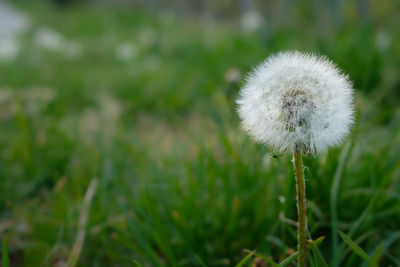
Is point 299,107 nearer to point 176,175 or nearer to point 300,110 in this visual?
point 300,110

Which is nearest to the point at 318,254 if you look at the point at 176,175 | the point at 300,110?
the point at 300,110

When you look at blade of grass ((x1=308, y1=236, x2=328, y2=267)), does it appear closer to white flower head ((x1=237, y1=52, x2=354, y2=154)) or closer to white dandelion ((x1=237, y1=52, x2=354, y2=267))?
white dandelion ((x1=237, y1=52, x2=354, y2=267))

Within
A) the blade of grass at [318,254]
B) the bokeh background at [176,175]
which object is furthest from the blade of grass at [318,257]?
the bokeh background at [176,175]

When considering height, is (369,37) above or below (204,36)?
below

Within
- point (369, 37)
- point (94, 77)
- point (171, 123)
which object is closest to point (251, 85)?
point (171, 123)

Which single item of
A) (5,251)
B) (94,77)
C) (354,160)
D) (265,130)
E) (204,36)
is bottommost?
(5,251)

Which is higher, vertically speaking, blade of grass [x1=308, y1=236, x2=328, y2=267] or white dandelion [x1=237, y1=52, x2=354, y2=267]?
white dandelion [x1=237, y1=52, x2=354, y2=267]

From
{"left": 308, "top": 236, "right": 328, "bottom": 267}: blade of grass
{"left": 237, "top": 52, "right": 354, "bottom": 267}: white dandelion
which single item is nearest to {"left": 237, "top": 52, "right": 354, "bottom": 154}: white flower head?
{"left": 237, "top": 52, "right": 354, "bottom": 267}: white dandelion

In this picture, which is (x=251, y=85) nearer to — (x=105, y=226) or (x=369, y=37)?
(x=105, y=226)
